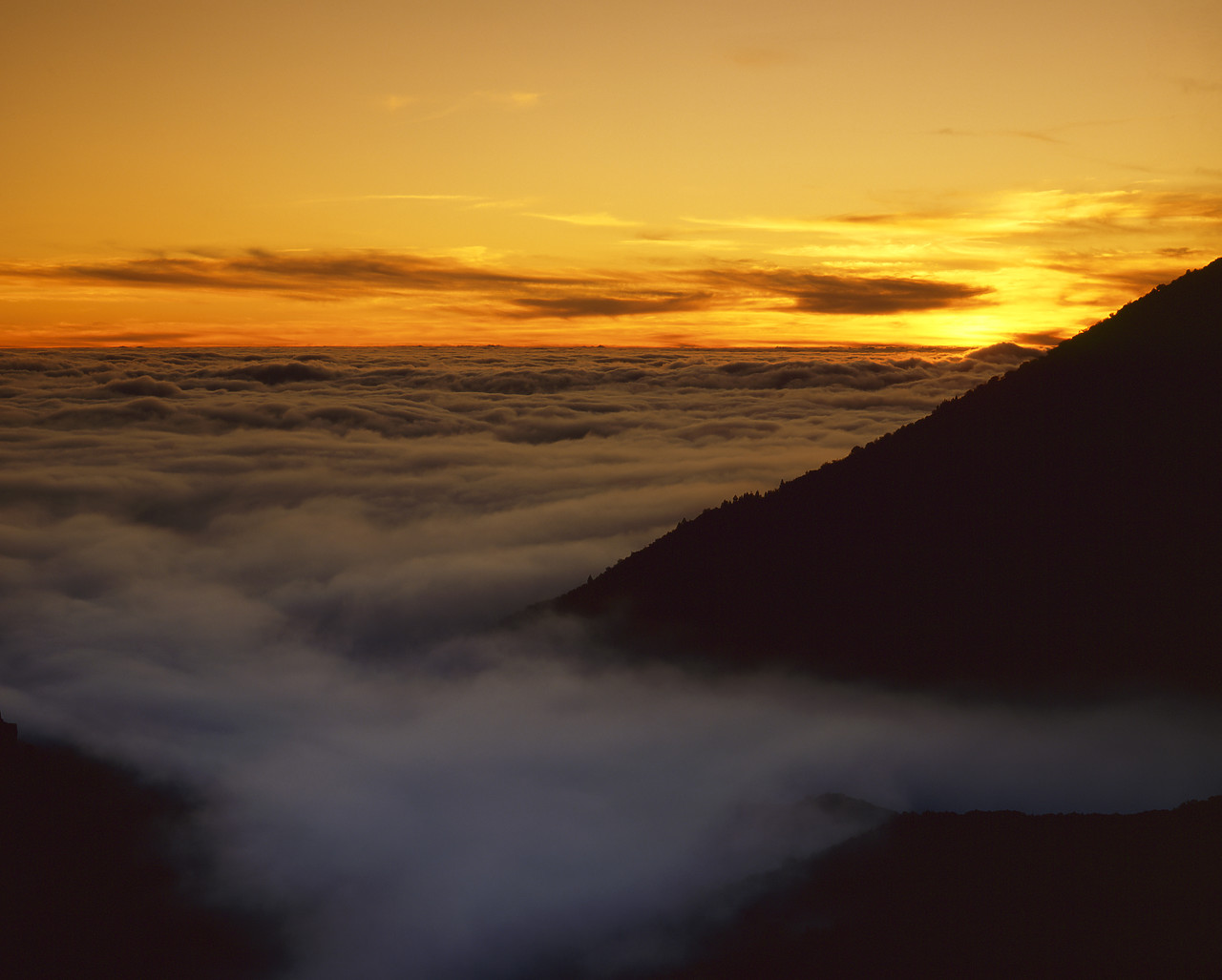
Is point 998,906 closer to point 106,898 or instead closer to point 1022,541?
point 1022,541

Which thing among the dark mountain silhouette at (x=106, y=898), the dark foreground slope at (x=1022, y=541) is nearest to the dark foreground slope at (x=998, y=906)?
the dark foreground slope at (x=1022, y=541)

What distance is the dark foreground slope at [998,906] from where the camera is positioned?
1043 cm

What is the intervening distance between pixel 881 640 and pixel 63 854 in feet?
64.6

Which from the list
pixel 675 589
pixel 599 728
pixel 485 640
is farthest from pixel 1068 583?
pixel 485 640

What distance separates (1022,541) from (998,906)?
34.7 feet

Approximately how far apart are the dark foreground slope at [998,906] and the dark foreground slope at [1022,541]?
234 inches

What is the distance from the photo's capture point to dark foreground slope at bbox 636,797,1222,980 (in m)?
10.4

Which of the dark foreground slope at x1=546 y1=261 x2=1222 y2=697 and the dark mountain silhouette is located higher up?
the dark foreground slope at x1=546 y1=261 x2=1222 y2=697

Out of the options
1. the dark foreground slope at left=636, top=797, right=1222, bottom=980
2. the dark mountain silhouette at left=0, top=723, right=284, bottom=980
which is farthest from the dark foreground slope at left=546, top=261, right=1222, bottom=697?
the dark mountain silhouette at left=0, top=723, right=284, bottom=980

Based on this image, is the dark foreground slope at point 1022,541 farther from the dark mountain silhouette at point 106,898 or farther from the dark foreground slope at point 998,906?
the dark mountain silhouette at point 106,898

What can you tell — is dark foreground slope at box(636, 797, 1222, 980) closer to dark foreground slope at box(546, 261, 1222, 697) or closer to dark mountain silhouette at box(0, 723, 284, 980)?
dark foreground slope at box(546, 261, 1222, 697)

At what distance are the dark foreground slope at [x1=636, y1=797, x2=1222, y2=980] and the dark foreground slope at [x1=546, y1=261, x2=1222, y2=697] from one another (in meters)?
5.95

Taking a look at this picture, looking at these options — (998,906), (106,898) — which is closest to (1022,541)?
(998,906)

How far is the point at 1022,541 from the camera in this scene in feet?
66.7
